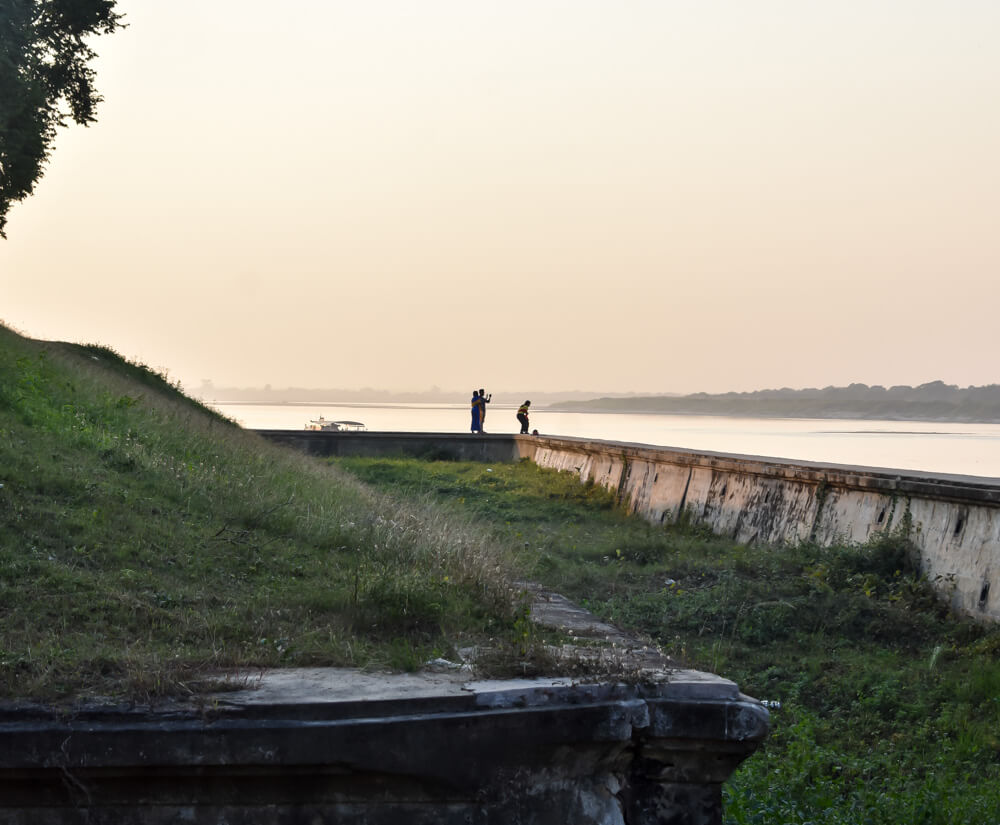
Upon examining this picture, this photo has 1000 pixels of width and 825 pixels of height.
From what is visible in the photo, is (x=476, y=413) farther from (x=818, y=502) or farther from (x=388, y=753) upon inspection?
(x=388, y=753)

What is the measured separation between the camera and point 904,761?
23.4 ft

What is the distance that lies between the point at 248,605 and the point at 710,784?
2.88 m

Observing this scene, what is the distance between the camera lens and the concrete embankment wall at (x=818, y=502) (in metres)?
9.98

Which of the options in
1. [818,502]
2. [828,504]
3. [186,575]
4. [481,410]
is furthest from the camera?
[481,410]

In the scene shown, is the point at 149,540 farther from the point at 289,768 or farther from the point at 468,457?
the point at 468,457

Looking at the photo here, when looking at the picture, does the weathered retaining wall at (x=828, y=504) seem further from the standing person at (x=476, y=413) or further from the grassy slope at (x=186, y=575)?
the standing person at (x=476, y=413)

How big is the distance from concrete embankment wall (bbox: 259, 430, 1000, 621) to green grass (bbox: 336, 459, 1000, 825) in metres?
0.34

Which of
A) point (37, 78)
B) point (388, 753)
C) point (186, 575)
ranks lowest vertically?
→ point (388, 753)

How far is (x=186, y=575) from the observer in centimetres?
675

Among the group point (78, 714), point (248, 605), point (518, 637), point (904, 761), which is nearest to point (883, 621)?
point (904, 761)

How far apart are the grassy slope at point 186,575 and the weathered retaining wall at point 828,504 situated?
16.0 ft

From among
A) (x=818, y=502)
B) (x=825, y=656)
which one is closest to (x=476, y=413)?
(x=818, y=502)

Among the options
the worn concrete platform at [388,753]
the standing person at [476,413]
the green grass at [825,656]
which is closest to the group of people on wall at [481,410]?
the standing person at [476,413]

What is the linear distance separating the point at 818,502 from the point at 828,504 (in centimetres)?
21
